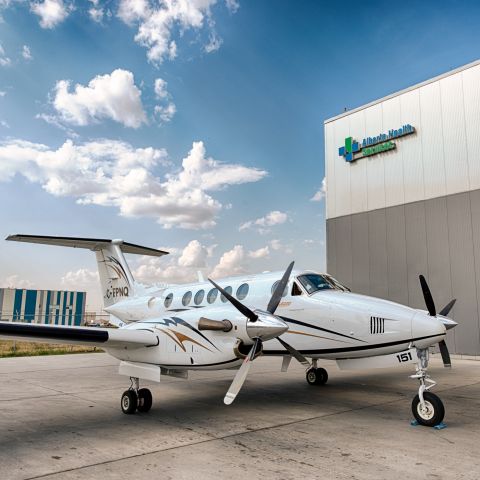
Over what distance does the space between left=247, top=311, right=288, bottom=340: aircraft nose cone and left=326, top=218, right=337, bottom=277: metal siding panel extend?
16366 mm

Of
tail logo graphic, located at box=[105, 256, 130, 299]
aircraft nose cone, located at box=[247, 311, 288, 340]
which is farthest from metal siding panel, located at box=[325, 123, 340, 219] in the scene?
aircraft nose cone, located at box=[247, 311, 288, 340]

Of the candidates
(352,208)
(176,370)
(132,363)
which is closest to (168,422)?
(176,370)

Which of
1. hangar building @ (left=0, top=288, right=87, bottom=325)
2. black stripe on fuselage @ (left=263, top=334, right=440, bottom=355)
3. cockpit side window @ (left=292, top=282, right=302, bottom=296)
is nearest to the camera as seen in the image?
black stripe on fuselage @ (left=263, top=334, right=440, bottom=355)

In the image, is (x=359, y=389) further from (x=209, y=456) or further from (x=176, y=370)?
(x=209, y=456)

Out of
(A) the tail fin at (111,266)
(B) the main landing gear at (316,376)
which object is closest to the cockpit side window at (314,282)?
(B) the main landing gear at (316,376)

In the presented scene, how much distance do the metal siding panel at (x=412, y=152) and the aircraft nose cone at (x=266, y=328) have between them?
1516 centimetres

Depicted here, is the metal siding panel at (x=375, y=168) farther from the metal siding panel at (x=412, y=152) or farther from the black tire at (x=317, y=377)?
the black tire at (x=317, y=377)

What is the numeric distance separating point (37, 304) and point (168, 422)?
6923 cm

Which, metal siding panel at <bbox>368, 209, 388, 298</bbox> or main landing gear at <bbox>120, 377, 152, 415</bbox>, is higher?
metal siding panel at <bbox>368, 209, 388, 298</bbox>

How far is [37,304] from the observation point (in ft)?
224

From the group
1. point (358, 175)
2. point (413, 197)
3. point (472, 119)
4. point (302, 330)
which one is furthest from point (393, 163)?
point (302, 330)

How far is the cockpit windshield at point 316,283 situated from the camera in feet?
29.0

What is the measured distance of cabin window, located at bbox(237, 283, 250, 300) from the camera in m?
9.58

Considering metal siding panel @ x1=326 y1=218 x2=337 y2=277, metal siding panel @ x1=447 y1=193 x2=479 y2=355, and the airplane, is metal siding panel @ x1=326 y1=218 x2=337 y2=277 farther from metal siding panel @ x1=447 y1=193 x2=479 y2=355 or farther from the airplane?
the airplane
